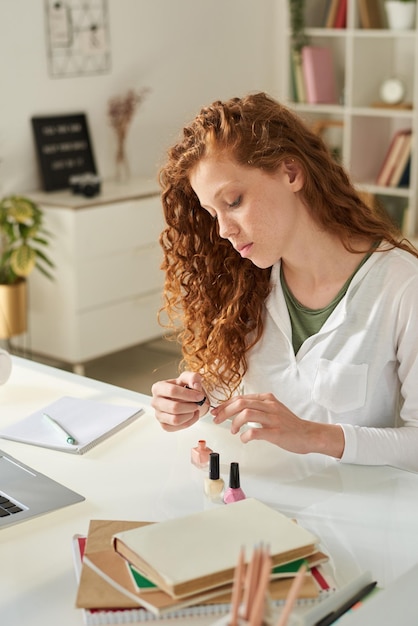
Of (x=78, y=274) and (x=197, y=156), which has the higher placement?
(x=197, y=156)

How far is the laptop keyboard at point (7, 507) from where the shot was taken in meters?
1.44

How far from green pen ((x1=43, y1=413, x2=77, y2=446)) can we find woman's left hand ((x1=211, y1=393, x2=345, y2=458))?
0.91ft

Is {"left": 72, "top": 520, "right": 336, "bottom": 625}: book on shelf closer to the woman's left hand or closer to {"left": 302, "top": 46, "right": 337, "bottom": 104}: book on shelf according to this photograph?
the woman's left hand

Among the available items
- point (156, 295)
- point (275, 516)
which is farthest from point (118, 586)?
point (156, 295)

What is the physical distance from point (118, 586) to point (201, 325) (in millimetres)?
968

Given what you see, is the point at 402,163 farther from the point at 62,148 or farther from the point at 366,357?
the point at 366,357

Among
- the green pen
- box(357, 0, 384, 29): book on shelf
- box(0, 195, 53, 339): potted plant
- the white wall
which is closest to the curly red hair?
the green pen

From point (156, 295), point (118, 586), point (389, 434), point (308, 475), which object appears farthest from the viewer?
point (156, 295)

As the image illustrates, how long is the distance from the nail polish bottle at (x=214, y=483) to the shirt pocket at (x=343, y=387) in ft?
1.41

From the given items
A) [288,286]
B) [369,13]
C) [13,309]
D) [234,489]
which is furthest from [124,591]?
[369,13]

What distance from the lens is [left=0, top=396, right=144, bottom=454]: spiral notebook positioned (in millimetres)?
1709

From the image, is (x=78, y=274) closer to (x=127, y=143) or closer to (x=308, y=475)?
(x=127, y=143)

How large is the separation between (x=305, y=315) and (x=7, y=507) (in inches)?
29.8

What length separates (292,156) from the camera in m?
1.82
